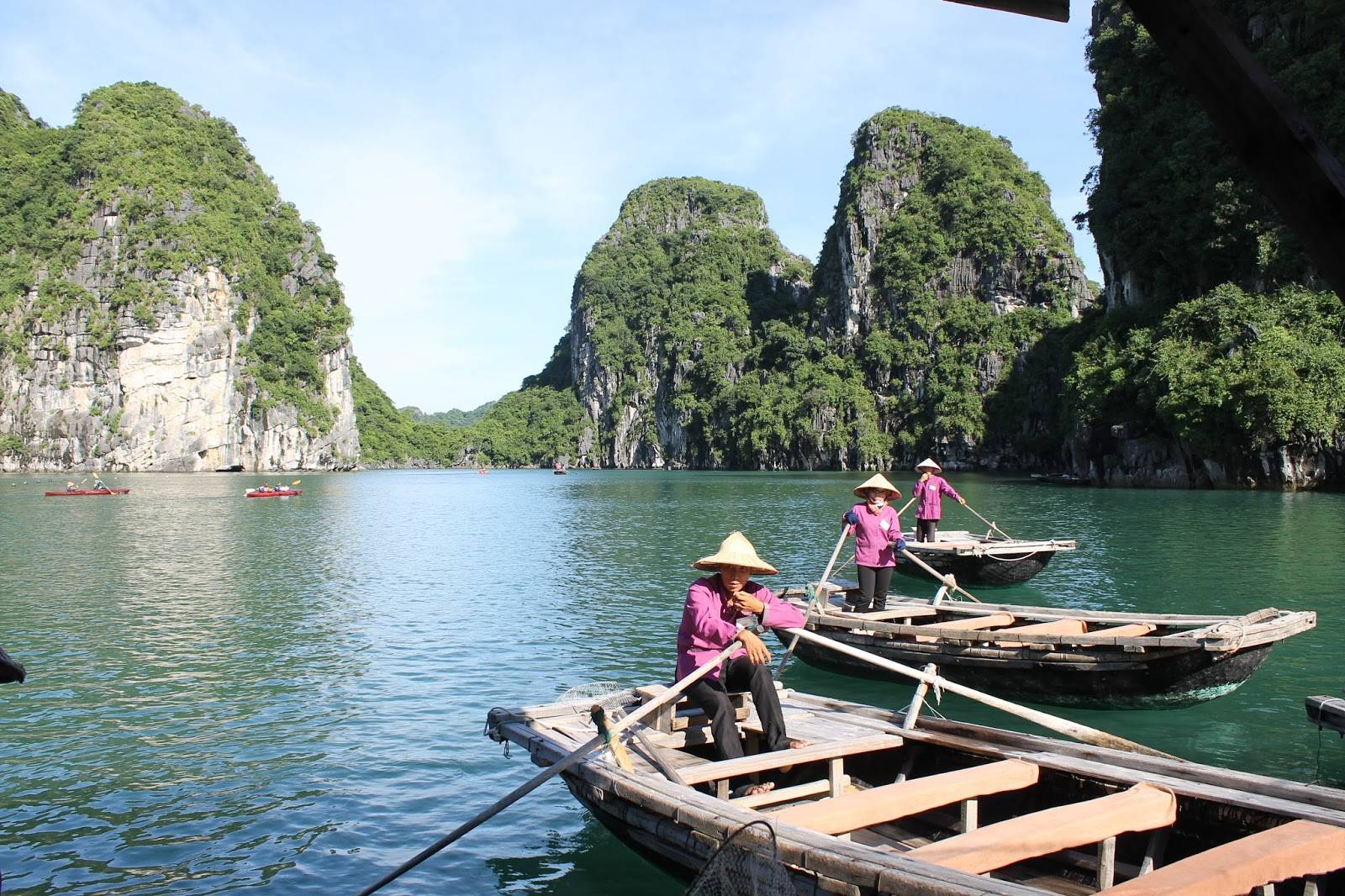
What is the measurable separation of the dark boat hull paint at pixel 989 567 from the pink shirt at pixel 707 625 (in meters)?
10.3

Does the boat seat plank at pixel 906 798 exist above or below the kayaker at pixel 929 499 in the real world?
below

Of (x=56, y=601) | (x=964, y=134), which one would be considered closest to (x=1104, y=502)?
(x=56, y=601)

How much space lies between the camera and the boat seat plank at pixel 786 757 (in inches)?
207

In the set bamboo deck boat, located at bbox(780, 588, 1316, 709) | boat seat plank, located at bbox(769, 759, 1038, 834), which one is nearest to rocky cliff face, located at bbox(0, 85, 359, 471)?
bamboo deck boat, located at bbox(780, 588, 1316, 709)

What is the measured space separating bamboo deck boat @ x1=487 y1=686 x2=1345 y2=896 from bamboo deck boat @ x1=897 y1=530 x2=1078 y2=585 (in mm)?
9890

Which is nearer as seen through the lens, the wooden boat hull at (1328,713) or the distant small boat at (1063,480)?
the wooden boat hull at (1328,713)

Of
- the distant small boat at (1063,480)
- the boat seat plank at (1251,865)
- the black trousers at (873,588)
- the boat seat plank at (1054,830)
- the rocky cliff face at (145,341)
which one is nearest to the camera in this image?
the boat seat plank at (1251,865)

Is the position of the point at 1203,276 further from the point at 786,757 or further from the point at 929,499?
the point at 786,757

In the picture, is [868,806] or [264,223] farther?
[264,223]

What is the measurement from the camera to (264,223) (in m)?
116

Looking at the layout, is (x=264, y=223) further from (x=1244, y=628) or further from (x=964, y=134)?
(x=1244, y=628)

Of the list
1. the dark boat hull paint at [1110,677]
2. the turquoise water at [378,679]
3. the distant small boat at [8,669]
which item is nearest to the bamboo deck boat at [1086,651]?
the dark boat hull paint at [1110,677]

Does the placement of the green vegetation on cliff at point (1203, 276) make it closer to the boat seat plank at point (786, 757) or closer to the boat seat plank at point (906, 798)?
the boat seat plank at point (786, 757)

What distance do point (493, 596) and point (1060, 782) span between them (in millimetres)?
12539
